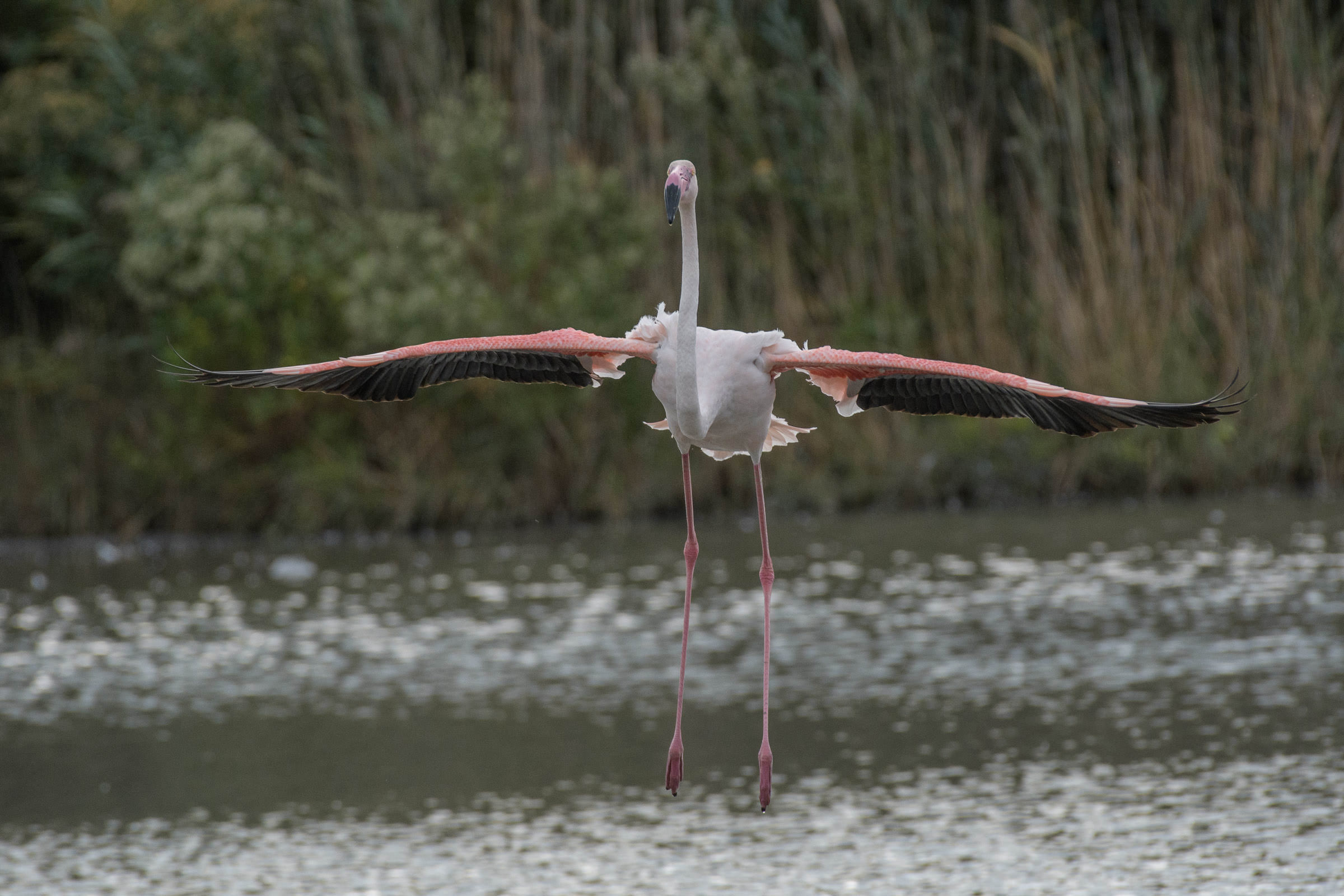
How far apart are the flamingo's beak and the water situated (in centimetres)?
396

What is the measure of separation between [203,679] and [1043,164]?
1056 centimetres

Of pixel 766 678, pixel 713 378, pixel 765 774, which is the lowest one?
pixel 765 774

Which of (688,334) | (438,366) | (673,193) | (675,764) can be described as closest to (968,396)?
(688,334)

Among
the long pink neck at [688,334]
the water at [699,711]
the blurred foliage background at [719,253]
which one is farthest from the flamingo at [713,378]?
the blurred foliage background at [719,253]

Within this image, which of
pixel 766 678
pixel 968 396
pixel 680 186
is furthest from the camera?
pixel 766 678

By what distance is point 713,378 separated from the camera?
24.6 ft

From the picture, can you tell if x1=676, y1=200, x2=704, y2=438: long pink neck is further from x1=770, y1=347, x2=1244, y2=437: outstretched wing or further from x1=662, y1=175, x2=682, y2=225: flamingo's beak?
x1=770, y1=347, x2=1244, y2=437: outstretched wing

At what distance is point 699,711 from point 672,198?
644 cm

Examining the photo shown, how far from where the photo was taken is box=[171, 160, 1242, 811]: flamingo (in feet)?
22.9

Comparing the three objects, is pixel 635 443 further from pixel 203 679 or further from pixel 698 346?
pixel 698 346

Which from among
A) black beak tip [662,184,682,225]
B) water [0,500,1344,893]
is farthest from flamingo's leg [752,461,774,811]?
water [0,500,1344,893]

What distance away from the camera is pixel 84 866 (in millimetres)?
10086

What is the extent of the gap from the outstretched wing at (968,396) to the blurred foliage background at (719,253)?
10.4m

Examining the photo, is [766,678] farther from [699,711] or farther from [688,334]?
[699,711]
